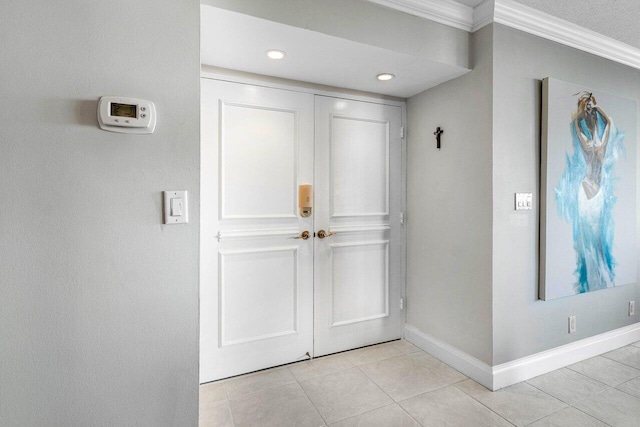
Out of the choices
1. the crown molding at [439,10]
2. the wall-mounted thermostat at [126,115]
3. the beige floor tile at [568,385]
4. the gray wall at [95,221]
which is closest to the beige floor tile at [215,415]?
the gray wall at [95,221]

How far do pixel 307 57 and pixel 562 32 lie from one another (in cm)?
177

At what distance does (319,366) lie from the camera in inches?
93.0

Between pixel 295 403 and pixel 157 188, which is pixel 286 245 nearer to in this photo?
pixel 295 403

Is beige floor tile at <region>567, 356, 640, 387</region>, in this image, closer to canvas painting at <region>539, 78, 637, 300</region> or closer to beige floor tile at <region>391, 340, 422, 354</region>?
canvas painting at <region>539, 78, 637, 300</region>

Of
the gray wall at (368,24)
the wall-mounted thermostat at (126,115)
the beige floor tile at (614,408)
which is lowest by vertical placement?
the beige floor tile at (614,408)

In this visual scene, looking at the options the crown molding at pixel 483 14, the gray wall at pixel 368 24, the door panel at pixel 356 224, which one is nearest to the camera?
the gray wall at pixel 368 24

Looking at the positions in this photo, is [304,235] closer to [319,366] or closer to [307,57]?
[319,366]

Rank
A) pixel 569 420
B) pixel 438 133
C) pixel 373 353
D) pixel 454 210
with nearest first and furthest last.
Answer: pixel 569 420
pixel 454 210
pixel 438 133
pixel 373 353

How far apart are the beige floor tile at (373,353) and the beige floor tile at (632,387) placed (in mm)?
1378

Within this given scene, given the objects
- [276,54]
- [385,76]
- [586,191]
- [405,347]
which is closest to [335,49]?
[276,54]

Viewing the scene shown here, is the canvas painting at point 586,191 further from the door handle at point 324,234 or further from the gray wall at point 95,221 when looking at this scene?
the gray wall at point 95,221

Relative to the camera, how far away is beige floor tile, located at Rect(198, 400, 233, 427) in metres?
1.76

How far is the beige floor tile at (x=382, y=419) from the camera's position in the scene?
175 centimetres

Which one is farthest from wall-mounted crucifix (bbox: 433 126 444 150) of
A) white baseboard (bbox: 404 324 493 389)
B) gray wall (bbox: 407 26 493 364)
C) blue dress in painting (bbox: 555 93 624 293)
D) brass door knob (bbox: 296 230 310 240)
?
white baseboard (bbox: 404 324 493 389)
